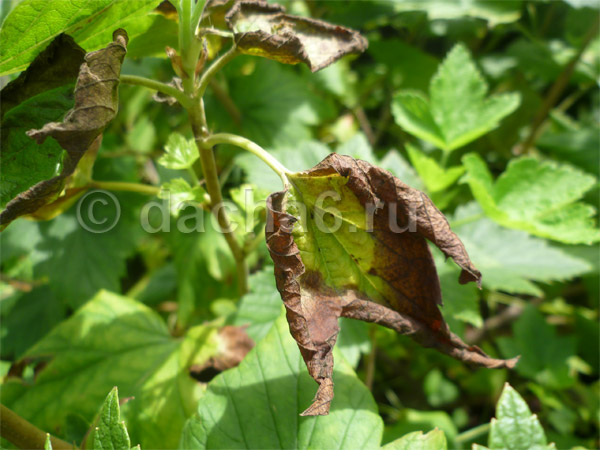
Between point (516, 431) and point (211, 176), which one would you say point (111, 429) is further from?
point (516, 431)

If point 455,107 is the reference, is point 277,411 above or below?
below

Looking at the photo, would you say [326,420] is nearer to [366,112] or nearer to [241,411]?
[241,411]

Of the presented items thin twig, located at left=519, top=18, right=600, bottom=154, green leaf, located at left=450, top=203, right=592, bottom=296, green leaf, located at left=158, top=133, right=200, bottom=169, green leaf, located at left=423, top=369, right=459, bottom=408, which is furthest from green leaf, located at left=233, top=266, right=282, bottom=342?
thin twig, located at left=519, top=18, right=600, bottom=154

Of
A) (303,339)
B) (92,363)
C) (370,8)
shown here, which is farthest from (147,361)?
(370,8)

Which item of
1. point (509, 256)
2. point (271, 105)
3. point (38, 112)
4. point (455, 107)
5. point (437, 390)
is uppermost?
point (38, 112)

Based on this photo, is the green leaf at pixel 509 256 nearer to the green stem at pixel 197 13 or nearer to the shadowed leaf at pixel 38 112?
the green stem at pixel 197 13

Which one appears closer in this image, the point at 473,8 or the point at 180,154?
the point at 180,154

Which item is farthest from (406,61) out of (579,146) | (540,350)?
(540,350)
